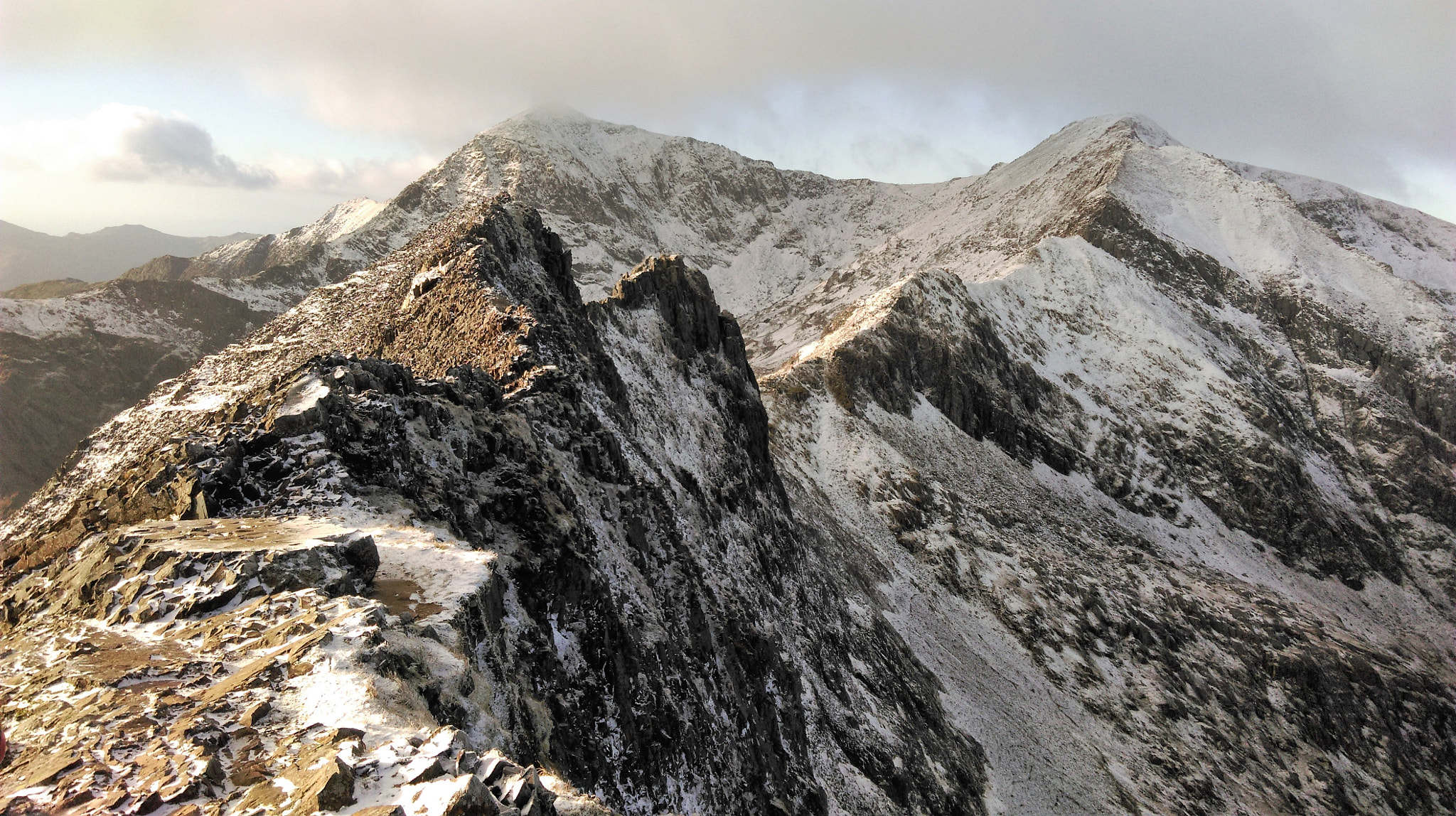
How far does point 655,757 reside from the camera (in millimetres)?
19609

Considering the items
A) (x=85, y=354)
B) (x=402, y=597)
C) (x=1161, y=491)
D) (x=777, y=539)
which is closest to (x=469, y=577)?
(x=402, y=597)

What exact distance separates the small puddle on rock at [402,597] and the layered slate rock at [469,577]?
63 mm

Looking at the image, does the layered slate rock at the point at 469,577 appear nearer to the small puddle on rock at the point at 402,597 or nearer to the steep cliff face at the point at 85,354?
the small puddle on rock at the point at 402,597

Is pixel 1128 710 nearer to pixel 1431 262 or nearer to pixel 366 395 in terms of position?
pixel 366 395

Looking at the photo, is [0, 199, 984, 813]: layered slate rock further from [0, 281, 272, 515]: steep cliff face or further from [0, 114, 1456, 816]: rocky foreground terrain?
[0, 281, 272, 515]: steep cliff face

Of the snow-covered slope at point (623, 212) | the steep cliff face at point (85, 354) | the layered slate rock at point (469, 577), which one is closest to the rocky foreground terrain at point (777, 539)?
the layered slate rock at point (469, 577)

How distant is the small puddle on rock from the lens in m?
12.4

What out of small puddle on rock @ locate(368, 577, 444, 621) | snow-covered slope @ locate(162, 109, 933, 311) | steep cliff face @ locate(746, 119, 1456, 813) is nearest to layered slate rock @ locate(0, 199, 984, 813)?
small puddle on rock @ locate(368, 577, 444, 621)

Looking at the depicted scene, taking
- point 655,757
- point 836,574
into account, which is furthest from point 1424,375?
point 655,757

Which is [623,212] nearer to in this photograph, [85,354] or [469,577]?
[85,354]

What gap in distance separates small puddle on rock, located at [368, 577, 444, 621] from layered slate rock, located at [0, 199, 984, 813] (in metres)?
0.06

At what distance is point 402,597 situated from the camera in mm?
12758

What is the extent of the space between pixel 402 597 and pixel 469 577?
54.2 inches

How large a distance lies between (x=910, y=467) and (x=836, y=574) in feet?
62.2
